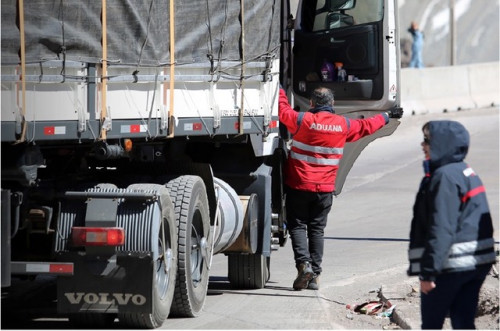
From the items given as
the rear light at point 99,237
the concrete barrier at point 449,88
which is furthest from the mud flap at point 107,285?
the concrete barrier at point 449,88

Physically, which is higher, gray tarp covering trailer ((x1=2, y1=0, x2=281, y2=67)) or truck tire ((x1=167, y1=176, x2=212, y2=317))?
gray tarp covering trailer ((x1=2, y1=0, x2=281, y2=67))

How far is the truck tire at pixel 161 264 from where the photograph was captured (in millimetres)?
9081

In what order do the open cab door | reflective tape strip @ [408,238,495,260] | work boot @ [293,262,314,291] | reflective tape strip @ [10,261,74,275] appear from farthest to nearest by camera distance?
1. the open cab door
2. work boot @ [293,262,314,291]
3. reflective tape strip @ [10,261,74,275]
4. reflective tape strip @ [408,238,495,260]

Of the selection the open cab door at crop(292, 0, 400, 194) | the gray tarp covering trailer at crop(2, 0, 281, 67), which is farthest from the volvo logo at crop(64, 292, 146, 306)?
the open cab door at crop(292, 0, 400, 194)

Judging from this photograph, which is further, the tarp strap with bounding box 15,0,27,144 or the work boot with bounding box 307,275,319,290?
the work boot with bounding box 307,275,319,290

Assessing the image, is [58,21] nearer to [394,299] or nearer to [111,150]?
[111,150]

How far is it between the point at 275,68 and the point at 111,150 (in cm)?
243

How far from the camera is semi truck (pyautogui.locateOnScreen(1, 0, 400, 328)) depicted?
8.54 metres

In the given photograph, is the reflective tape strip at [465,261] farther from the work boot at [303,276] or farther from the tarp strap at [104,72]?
the work boot at [303,276]

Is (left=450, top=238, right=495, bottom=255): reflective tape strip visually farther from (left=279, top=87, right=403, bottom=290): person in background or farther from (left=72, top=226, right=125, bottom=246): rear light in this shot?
(left=279, top=87, right=403, bottom=290): person in background

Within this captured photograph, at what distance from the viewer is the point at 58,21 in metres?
8.70

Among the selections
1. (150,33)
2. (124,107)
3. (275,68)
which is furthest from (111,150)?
(275,68)

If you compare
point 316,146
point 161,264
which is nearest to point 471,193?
point 161,264

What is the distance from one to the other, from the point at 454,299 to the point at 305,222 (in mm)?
4340
